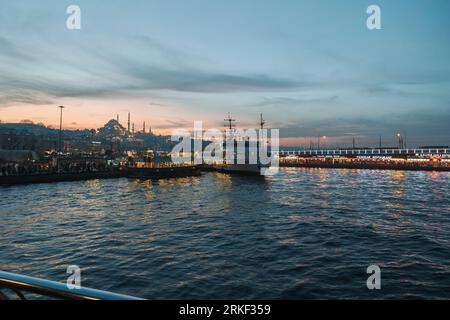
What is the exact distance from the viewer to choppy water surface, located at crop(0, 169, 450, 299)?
43.4 ft

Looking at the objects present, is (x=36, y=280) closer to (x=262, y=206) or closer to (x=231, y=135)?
(x=262, y=206)

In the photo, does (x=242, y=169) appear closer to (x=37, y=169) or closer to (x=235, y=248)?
(x=37, y=169)

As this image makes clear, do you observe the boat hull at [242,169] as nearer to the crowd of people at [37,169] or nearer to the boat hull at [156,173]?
the boat hull at [156,173]

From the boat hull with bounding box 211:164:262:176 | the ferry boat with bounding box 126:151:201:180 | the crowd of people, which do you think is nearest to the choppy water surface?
the crowd of people

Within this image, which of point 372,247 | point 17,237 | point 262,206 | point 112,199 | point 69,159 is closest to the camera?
point 372,247

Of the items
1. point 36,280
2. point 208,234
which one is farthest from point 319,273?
point 36,280

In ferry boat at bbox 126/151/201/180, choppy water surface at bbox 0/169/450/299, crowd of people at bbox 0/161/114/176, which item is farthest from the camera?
ferry boat at bbox 126/151/201/180

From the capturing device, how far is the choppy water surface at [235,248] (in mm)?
13242

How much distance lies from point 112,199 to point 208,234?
2164cm

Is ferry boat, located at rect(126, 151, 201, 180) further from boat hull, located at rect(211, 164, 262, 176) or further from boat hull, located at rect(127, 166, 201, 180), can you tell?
boat hull, located at rect(211, 164, 262, 176)

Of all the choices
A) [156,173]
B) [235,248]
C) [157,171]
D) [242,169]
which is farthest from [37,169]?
[235,248]

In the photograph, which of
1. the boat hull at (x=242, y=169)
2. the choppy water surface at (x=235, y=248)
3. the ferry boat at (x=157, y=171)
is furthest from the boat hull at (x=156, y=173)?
the choppy water surface at (x=235, y=248)

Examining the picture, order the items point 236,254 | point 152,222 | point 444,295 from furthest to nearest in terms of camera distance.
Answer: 1. point 152,222
2. point 236,254
3. point 444,295
